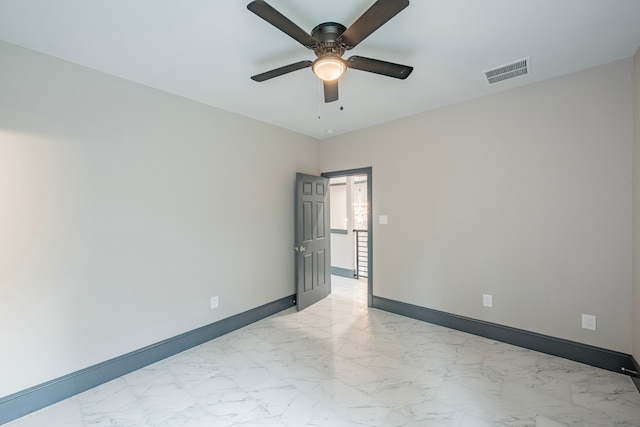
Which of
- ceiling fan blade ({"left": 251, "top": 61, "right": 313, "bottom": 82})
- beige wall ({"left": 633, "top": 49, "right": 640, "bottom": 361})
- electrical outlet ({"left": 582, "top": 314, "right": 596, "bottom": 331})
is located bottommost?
electrical outlet ({"left": 582, "top": 314, "right": 596, "bottom": 331})

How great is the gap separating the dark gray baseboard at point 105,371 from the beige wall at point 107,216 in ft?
0.21

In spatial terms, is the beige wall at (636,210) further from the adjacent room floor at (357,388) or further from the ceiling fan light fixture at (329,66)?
the ceiling fan light fixture at (329,66)

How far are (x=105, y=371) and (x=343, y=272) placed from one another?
4.32 meters

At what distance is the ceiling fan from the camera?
141cm

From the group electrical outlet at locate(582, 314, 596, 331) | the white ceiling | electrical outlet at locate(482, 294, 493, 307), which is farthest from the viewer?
electrical outlet at locate(482, 294, 493, 307)

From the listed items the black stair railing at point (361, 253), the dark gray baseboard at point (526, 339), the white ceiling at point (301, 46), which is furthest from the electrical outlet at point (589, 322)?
the black stair railing at point (361, 253)

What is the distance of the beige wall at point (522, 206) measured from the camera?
233 centimetres

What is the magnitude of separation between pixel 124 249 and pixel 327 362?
2130 millimetres

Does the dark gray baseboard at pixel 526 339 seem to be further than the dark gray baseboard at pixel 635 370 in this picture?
Yes

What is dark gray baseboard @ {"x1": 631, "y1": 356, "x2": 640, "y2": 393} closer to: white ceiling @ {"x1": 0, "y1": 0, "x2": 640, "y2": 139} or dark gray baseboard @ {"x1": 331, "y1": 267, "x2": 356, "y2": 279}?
white ceiling @ {"x1": 0, "y1": 0, "x2": 640, "y2": 139}

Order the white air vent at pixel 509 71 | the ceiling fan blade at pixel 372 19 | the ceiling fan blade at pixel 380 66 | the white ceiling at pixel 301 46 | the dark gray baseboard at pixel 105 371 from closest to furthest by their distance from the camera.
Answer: the ceiling fan blade at pixel 372 19 → the white ceiling at pixel 301 46 → the ceiling fan blade at pixel 380 66 → the dark gray baseboard at pixel 105 371 → the white air vent at pixel 509 71

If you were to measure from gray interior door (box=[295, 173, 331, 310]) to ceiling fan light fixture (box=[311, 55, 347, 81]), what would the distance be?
214 cm

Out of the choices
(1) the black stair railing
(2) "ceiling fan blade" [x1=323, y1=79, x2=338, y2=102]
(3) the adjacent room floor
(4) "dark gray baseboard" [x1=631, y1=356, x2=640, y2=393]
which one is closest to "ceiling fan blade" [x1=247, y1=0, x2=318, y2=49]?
(2) "ceiling fan blade" [x1=323, y1=79, x2=338, y2=102]

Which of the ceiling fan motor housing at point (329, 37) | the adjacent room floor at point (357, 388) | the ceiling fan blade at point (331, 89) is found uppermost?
the ceiling fan motor housing at point (329, 37)
